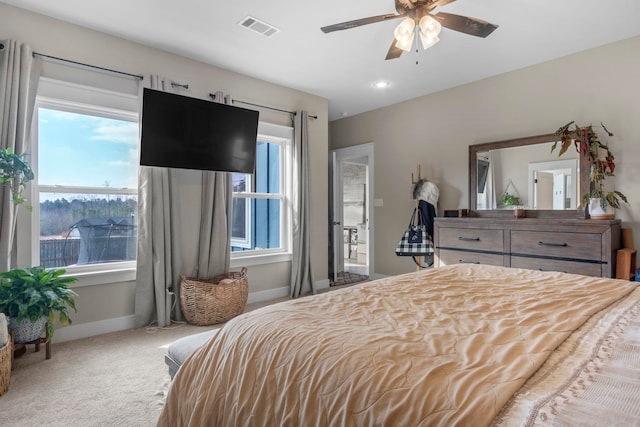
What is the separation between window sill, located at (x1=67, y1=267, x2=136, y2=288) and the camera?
9.75 ft

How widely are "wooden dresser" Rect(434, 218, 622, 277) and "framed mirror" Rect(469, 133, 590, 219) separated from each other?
387 mm

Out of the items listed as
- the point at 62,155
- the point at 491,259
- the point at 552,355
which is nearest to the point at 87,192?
the point at 62,155

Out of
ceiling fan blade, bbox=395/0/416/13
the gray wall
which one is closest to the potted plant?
the gray wall

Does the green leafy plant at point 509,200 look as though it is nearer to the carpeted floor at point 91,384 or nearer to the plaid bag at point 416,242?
the plaid bag at point 416,242

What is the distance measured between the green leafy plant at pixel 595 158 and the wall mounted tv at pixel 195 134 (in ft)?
10.2

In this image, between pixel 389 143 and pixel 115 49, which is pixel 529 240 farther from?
pixel 115 49

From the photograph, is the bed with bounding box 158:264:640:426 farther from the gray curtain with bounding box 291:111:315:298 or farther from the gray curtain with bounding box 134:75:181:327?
the gray curtain with bounding box 291:111:315:298

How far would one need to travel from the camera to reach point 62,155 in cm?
303

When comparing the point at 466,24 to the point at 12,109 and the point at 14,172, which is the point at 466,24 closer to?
the point at 14,172

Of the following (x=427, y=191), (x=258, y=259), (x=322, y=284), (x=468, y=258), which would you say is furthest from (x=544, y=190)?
(x=258, y=259)

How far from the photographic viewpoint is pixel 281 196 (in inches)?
177

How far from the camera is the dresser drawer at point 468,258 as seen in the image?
355cm

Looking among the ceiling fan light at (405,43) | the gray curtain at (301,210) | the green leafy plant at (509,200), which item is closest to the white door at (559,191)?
the green leafy plant at (509,200)

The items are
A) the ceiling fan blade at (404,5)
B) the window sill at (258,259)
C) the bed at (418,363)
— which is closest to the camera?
the bed at (418,363)
